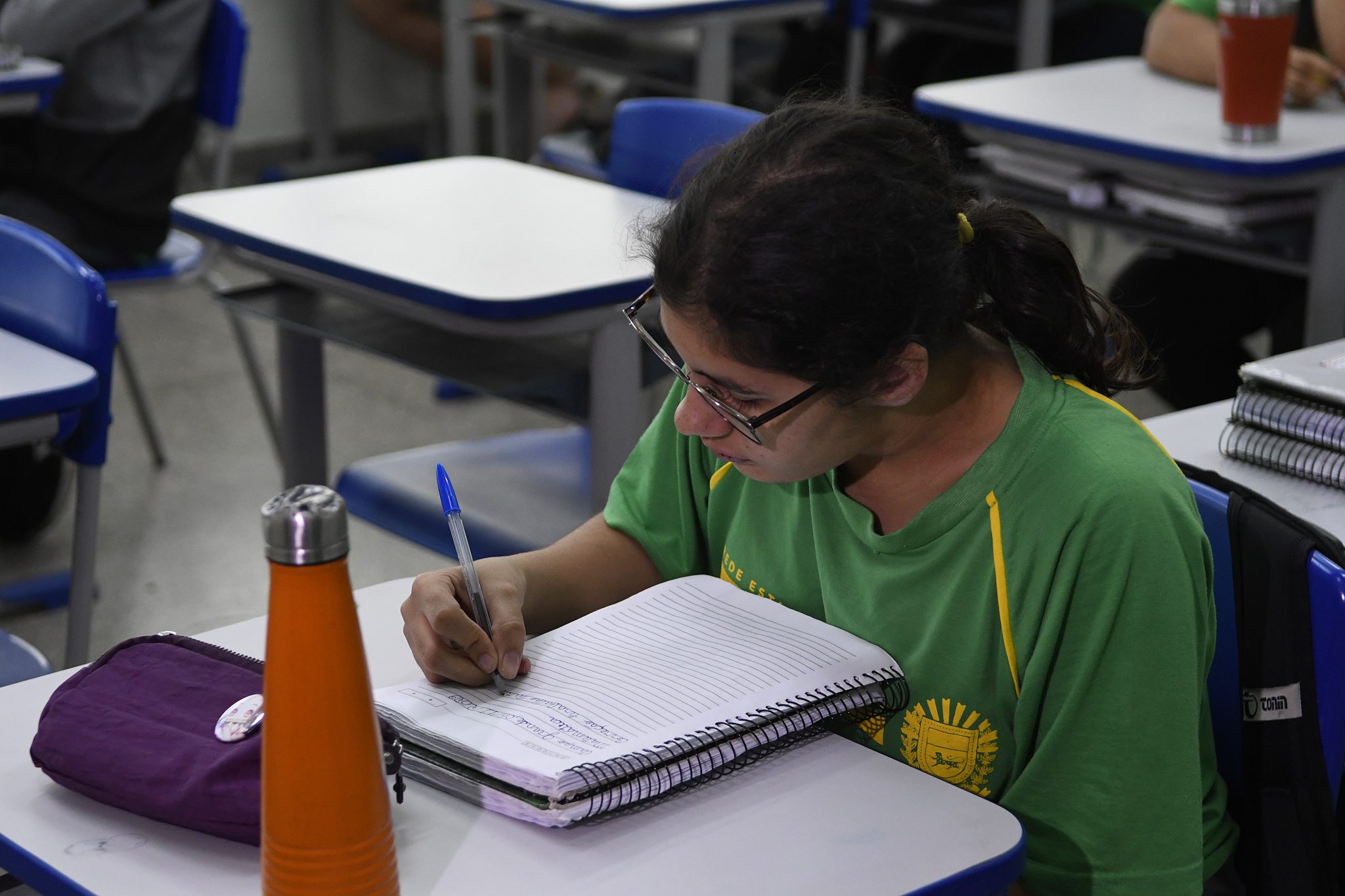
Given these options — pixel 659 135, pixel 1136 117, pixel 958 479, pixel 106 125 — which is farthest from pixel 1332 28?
pixel 106 125

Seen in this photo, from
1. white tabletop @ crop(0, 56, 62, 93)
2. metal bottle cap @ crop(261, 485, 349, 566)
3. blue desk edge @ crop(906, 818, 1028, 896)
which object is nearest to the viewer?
metal bottle cap @ crop(261, 485, 349, 566)

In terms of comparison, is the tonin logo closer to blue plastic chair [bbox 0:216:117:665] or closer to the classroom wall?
blue plastic chair [bbox 0:216:117:665]

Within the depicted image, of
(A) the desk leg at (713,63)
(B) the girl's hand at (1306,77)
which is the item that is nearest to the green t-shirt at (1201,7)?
(B) the girl's hand at (1306,77)

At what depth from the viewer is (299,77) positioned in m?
5.50

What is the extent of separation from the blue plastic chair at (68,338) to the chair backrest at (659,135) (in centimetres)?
85

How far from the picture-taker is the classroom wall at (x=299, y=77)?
539 centimetres

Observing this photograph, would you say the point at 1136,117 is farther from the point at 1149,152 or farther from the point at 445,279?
the point at 445,279

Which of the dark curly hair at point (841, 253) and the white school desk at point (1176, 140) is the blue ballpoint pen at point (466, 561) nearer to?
the dark curly hair at point (841, 253)

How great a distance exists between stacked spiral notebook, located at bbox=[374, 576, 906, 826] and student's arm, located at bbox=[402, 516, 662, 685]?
2 centimetres

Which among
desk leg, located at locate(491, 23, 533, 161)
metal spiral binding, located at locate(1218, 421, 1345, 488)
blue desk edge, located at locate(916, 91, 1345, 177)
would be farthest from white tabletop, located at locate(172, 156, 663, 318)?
desk leg, located at locate(491, 23, 533, 161)

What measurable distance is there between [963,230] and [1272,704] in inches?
15.6

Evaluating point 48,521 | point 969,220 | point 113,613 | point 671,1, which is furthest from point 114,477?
point 969,220

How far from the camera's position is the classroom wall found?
Answer: 17.7ft

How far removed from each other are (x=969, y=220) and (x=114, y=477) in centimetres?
252
